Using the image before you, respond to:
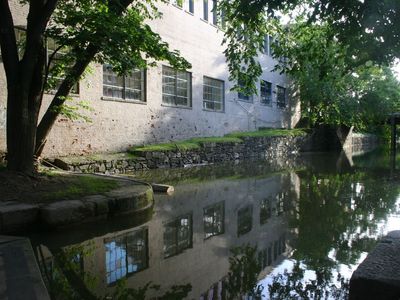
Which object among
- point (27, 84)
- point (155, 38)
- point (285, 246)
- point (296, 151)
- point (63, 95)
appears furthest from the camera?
point (296, 151)

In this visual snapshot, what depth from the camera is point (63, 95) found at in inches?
396

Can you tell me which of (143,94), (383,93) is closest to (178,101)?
(143,94)

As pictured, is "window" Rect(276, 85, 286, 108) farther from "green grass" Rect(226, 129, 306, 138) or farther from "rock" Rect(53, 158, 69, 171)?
"rock" Rect(53, 158, 69, 171)

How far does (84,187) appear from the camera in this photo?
26.1 feet

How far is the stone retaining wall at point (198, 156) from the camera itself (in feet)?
46.0

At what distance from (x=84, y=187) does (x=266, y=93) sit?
81.1 ft

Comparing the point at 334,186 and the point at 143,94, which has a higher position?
the point at 143,94

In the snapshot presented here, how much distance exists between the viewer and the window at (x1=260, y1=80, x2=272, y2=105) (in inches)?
1201

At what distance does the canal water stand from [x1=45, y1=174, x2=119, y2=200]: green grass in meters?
0.76

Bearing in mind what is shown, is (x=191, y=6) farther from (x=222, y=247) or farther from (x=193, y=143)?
(x=222, y=247)

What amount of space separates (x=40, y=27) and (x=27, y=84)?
1.08m

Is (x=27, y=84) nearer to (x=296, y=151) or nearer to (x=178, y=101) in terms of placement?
(x=178, y=101)

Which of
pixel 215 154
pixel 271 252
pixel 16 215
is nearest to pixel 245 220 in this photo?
pixel 271 252

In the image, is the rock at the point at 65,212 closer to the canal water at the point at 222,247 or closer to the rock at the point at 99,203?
the rock at the point at 99,203
